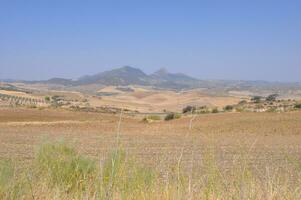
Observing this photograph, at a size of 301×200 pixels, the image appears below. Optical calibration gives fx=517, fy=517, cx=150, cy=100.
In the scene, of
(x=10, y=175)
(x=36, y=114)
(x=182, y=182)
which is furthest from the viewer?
(x=36, y=114)

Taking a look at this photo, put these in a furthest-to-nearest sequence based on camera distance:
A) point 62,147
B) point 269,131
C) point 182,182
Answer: point 269,131
point 62,147
point 182,182

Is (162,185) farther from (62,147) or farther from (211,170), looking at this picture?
(62,147)

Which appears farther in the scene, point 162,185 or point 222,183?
point 162,185

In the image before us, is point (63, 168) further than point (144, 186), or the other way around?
point (63, 168)

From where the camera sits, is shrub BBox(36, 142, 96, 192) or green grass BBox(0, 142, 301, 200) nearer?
green grass BBox(0, 142, 301, 200)

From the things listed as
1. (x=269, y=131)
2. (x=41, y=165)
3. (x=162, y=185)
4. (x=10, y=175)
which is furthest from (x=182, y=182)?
(x=269, y=131)

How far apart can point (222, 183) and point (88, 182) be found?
7.27ft

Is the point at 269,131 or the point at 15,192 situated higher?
the point at 15,192

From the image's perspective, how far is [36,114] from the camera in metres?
64.4

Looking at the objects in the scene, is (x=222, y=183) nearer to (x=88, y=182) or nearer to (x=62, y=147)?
(x=88, y=182)

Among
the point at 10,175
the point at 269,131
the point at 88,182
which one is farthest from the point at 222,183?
the point at 269,131

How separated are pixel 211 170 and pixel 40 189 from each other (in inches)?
94.4

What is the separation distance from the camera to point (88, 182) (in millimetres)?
7828

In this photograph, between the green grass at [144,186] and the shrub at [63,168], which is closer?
the green grass at [144,186]
